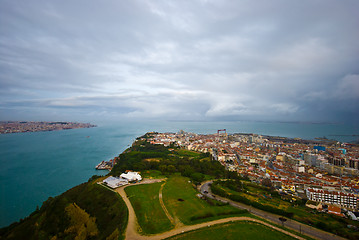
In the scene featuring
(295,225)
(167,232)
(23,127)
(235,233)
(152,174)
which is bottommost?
(295,225)

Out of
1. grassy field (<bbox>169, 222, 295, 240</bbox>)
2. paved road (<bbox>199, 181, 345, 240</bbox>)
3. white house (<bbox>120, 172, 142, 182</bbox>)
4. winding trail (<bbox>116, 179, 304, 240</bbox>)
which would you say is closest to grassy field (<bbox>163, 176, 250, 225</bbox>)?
winding trail (<bbox>116, 179, 304, 240</bbox>)

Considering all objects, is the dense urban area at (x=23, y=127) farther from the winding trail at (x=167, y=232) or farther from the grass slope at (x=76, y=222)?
the winding trail at (x=167, y=232)

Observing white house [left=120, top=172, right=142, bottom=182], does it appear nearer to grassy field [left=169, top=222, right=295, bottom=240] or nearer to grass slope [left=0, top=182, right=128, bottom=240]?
grass slope [left=0, top=182, right=128, bottom=240]

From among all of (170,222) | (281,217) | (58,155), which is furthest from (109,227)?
(58,155)

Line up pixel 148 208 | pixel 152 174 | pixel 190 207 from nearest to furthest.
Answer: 1. pixel 148 208
2. pixel 190 207
3. pixel 152 174

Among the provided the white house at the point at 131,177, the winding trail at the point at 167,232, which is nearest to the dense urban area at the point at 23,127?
the white house at the point at 131,177

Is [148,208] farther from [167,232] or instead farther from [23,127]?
[23,127]

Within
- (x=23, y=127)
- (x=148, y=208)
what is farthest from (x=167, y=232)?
(x=23, y=127)
